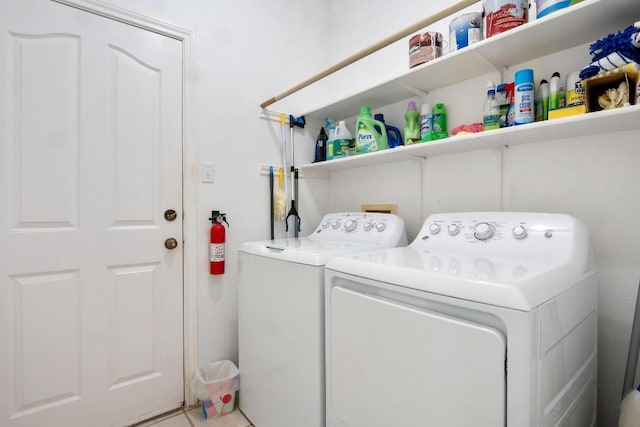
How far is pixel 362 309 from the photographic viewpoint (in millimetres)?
1009

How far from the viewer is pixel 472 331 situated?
2.48 ft

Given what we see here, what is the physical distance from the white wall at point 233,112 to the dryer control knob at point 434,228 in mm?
1020

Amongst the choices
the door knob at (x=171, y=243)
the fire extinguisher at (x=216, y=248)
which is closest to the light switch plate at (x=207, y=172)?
the fire extinguisher at (x=216, y=248)

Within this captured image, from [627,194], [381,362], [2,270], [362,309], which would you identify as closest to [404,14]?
[627,194]

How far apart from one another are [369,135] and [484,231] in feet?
2.72

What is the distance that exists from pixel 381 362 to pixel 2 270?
5.19 feet

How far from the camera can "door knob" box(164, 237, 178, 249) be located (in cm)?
167

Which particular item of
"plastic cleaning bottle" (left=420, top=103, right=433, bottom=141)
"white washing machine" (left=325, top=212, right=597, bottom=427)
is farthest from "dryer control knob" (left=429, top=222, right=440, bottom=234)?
"plastic cleaning bottle" (left=420, top=103, right=433, bottom=141)

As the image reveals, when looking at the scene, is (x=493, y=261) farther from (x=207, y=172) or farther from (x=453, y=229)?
(x=207, y=172)

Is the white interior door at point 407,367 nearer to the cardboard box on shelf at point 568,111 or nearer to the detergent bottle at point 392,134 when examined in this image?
the cardboard box on shelf at point 568,111

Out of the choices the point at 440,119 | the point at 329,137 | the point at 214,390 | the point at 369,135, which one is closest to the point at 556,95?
the point at 440,119

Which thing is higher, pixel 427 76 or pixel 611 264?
pixel 427 76

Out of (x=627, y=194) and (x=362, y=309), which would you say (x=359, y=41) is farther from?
(x=362, y=309)

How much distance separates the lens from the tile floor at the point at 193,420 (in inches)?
63.0
